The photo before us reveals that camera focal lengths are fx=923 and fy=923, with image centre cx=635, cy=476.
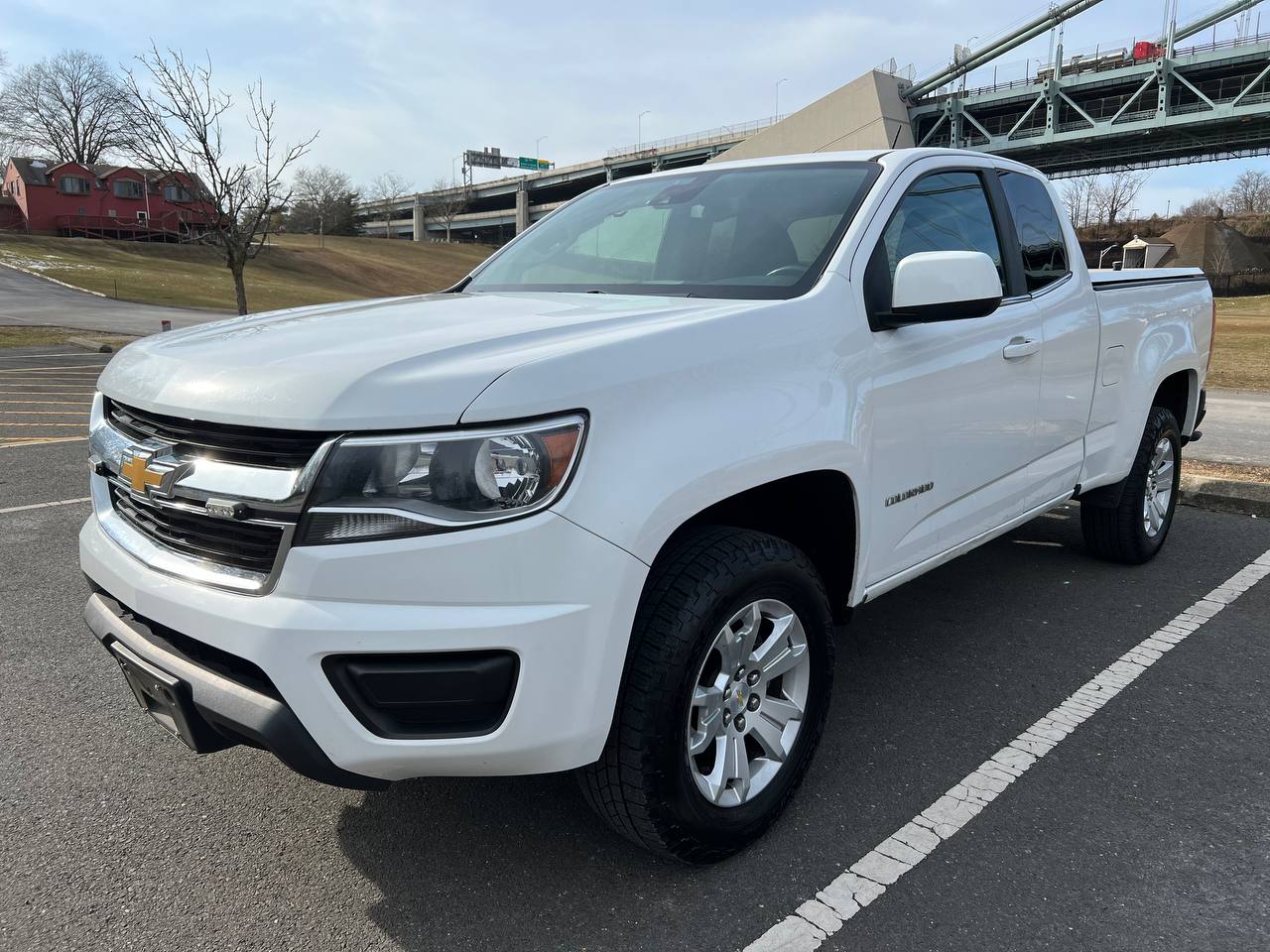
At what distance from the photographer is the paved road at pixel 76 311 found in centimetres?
2645

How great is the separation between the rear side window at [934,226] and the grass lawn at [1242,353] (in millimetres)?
13573

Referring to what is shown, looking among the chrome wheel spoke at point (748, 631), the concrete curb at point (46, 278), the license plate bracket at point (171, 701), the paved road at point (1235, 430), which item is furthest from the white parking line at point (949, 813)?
the concrete curb at point (46, 278)

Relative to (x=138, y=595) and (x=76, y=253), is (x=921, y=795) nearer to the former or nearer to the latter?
(x=138, y=595)

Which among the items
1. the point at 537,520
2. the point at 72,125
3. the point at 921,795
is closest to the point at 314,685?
the point at 537,520

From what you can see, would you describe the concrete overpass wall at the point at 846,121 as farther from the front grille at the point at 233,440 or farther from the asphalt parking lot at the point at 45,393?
the front grille at the point at 233,440

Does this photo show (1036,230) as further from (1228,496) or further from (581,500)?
(1228,496)

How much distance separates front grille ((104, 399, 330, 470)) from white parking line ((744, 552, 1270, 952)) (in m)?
1.46

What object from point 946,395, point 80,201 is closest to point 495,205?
point 80,201

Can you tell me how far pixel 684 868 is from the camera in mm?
2344

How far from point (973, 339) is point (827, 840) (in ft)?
5.56

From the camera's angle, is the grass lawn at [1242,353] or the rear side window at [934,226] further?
the grass lawn at [1242,353]

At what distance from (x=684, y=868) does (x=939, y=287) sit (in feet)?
5.63

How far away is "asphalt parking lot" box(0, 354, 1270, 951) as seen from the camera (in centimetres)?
214

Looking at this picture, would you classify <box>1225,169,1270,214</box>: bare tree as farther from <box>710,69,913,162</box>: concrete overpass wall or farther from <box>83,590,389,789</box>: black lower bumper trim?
<box>83,590,389,789</box>: black lower bumper trim
